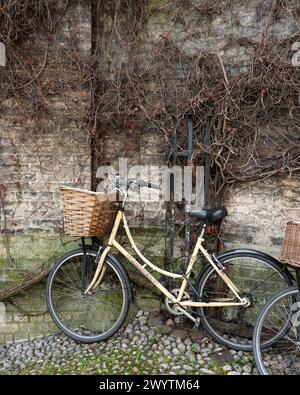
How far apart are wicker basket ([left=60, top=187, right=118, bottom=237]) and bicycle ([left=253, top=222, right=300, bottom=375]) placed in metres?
1.73

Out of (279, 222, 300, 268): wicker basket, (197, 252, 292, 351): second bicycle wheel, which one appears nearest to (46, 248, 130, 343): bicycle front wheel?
(197, 252, 292, 351): second bicycle wheel

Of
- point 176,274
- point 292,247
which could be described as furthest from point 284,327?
point 176,274

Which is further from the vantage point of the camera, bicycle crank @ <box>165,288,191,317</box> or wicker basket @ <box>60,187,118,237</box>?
bicycle crank @ <box>165,288,191,317</box>

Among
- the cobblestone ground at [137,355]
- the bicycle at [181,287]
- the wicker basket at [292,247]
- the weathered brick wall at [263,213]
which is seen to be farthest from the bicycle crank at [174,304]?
the wicker basket at [292,247]

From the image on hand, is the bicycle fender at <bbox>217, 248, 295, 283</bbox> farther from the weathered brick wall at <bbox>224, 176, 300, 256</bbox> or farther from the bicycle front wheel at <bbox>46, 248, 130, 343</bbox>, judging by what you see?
the bicycle front wheel at <bbox>46, 248, 130, 343</bbox>

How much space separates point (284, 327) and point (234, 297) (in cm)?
53

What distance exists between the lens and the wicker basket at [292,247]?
332 centimetres

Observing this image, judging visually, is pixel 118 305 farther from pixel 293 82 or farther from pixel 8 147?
pixel 293 82

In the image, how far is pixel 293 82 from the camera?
4.02 m

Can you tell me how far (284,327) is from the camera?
12.4ft

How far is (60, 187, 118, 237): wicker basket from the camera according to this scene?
383cm

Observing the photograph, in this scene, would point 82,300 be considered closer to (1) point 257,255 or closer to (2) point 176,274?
(2) point 176,274
